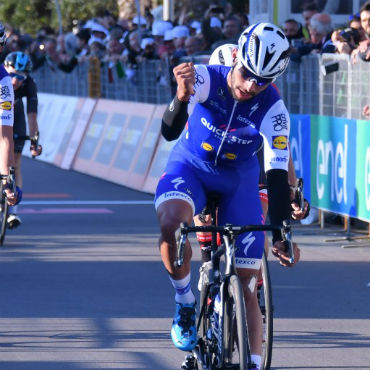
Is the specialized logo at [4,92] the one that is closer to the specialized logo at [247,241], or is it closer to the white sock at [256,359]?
the specialized logo at [247,241]

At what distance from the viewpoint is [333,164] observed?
1341 cm

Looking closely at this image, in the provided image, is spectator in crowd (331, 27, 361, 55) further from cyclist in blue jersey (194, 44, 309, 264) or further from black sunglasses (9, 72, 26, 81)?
cyclist in blue jersey (194, 44, 309, 264)

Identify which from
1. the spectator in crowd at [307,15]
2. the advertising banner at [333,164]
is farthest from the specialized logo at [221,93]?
the spectator in crowd at [307,15]

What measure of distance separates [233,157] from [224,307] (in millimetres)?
1055

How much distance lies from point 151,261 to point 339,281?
2.01 m

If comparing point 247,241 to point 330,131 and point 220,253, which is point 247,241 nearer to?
point 220,253

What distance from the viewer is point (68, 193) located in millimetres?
17875

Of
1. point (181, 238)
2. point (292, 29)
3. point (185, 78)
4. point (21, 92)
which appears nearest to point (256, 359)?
Result: point (181, 238)

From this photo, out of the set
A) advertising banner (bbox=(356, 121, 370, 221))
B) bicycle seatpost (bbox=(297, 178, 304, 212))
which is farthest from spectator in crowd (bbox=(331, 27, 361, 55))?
bicycle seatpost (bbox=(297, 178, 304, 212))

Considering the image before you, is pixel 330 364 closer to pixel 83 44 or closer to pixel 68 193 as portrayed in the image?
pixel 68 193

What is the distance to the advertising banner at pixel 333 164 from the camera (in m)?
12.9

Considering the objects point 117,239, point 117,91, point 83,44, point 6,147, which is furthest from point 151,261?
point 83,44

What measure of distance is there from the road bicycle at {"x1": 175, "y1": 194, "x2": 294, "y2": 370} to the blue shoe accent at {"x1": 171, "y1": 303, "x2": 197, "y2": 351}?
2.1 inches

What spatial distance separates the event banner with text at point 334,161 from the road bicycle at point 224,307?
6327mm
